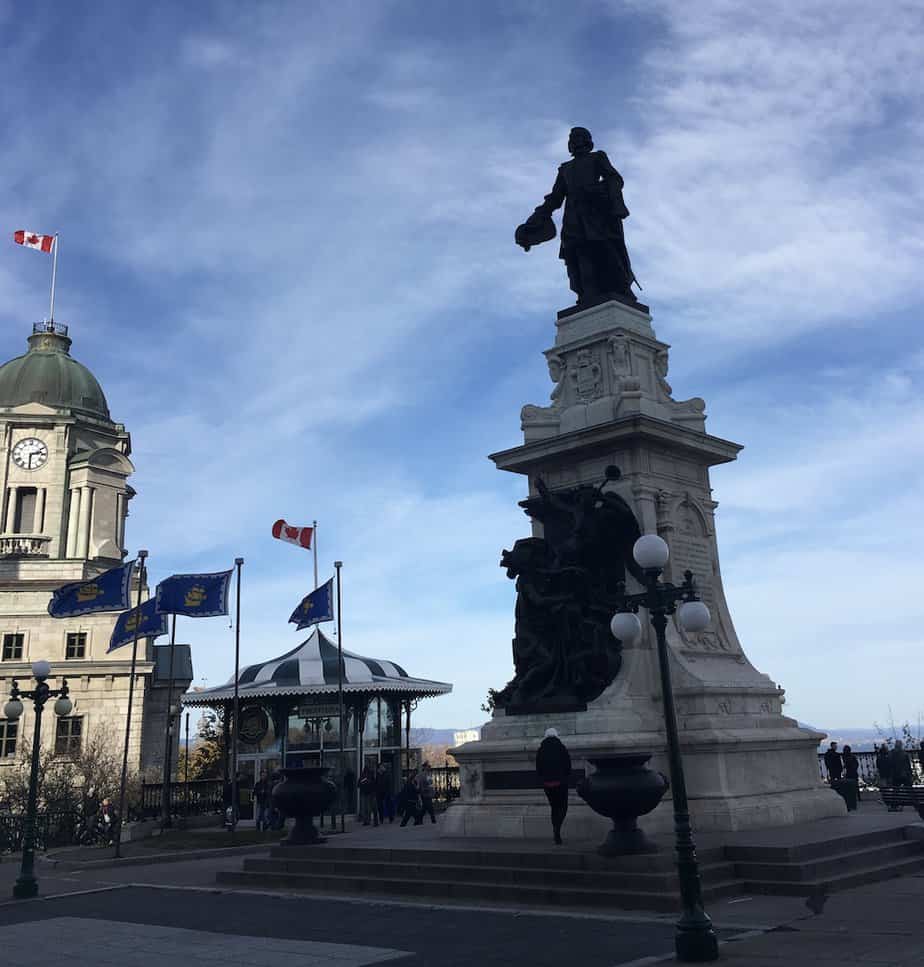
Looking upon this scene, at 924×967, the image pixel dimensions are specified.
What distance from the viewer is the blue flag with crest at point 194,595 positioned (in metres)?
27.5

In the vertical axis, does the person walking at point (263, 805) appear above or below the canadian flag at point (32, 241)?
below

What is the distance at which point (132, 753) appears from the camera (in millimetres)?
54812

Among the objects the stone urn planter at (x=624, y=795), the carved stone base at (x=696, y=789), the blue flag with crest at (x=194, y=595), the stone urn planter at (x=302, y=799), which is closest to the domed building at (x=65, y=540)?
the blue flag with crest at (x=194, y=595)

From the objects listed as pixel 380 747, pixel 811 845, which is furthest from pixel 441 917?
pixel 380 747

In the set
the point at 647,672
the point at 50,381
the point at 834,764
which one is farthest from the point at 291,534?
the point at 50,381

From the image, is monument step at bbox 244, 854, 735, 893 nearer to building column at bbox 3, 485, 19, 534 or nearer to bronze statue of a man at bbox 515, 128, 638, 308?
bronze statue of a man at bbox 515, 128, 638, 308

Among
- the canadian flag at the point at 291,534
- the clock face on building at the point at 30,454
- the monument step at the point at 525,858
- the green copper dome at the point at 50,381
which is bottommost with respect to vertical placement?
the monument step at the point at 525,858

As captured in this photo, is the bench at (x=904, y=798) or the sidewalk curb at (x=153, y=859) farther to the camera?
the sidewalk curb at (x=153, y=859)

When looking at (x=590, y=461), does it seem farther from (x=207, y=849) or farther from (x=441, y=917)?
(x=207, y=849)

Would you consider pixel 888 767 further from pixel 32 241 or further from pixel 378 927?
pixel 32 241

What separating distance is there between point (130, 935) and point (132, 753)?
153ft

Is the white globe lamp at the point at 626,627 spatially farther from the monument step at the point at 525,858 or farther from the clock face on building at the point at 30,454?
the clock face on building at the point at 30,454

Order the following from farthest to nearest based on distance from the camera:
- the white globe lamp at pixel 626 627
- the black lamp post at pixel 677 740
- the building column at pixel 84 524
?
the building column at pixel 84 524, the white globe lamp at pixel 626 627, the black lamp post at pixel 677 740

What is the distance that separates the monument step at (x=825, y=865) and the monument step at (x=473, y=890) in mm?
354
